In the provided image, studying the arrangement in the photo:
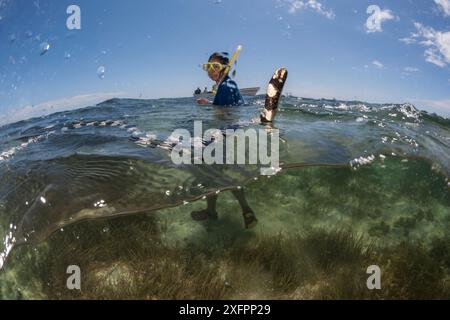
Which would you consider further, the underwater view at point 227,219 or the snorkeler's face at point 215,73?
the snorkeler's face at point 215,73

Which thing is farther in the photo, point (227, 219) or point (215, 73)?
point (215, 73)

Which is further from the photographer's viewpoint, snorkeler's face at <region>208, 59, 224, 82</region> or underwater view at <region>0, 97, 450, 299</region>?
snorkeler's face at <region>208, 59, 224, 82</region>

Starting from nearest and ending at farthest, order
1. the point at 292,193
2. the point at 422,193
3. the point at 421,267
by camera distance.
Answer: the point at 421,267 < the point at 292,193 < the point at 422,193

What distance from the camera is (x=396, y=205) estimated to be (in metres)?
8.20

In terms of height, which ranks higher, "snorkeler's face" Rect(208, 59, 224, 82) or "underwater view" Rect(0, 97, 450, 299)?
"snorkeler's face" Rect(208, 59, 224, 82)

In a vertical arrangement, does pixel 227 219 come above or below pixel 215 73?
below

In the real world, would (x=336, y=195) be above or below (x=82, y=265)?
above

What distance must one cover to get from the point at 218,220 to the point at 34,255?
3755 millimetres

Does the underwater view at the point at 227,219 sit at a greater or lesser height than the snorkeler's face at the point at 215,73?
lesser

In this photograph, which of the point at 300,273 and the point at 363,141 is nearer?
the point at 300,273
